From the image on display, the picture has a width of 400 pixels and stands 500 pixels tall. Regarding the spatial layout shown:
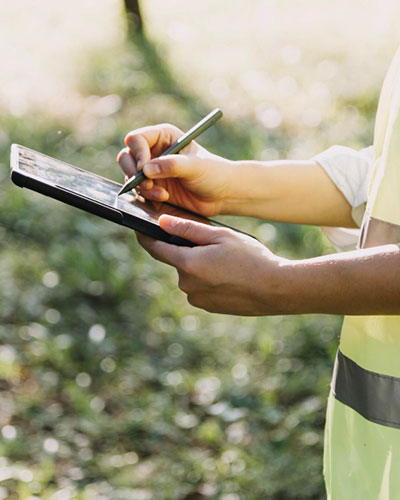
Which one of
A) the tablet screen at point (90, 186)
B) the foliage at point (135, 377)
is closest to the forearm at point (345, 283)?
the tablet screen at point (90, 186)

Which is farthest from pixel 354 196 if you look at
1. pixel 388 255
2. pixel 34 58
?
pixel 34 58

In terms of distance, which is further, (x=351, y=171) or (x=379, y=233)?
(x=351, y=171)

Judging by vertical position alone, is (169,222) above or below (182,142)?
below

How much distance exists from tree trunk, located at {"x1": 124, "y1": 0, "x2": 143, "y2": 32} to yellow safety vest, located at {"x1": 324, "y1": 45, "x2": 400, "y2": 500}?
5569mm

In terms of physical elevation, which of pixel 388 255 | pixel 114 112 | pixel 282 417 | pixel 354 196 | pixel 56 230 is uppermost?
pixel 114 112

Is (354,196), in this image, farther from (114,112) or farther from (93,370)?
(114,112)

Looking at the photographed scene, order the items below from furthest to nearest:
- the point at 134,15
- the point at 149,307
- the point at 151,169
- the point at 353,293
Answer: the point at 134,15 → the point at 149,307 → the point at 151,169 → the point at 353,293

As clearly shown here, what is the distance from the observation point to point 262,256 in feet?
3.91

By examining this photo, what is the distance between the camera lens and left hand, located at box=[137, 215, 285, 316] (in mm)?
1173

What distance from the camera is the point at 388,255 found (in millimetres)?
1105

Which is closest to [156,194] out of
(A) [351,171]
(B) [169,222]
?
(B) [169,222]

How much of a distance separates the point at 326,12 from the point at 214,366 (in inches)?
202

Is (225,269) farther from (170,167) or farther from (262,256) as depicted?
(170,167)

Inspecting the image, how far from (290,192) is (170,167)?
0.28m
